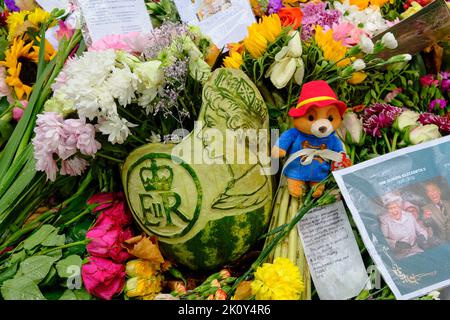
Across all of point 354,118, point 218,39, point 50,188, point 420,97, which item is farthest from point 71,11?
point 420,97

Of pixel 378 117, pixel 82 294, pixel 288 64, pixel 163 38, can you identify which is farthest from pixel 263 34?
pixel 82 294

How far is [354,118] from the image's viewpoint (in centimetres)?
132

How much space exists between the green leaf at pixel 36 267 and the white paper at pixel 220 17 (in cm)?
86

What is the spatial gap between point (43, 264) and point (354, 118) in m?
0.92

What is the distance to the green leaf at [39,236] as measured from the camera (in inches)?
45.4

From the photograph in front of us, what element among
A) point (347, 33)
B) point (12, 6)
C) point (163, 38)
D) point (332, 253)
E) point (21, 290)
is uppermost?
point (12, 6)

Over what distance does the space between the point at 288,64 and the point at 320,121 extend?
8.7 inches

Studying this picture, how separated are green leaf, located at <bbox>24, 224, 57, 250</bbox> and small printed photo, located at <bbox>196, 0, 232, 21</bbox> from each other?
865mm

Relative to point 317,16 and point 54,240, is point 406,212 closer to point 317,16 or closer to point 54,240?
point 317,16

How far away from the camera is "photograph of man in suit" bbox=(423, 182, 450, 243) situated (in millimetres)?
1139

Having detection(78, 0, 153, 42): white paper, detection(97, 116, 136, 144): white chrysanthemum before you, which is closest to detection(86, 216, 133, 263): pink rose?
detection(97, 116, 136, 144): white chrysanthemum

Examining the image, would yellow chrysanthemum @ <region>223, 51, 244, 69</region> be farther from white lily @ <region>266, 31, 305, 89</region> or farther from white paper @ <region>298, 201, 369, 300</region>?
Result: white paper @ <region>298, 201, 369, 300</region>

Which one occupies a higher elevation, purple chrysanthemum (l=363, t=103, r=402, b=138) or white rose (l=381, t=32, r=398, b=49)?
white rose (l=381, t=32, r=398, b=49)

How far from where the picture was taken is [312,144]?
118cm
